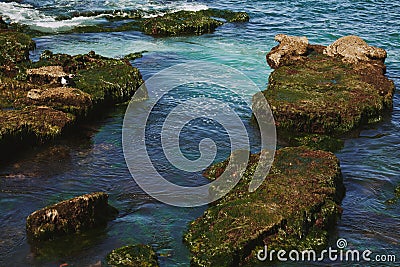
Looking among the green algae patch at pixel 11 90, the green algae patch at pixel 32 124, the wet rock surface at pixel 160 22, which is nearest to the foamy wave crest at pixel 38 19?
A: the wet rock surface at pixel 160 22

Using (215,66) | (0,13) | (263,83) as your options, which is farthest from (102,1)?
(263,83)

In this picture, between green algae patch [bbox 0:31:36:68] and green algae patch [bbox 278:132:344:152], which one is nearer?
green algae patch [bbox 278:132:344:152]

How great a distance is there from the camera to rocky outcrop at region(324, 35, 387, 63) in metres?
17.8

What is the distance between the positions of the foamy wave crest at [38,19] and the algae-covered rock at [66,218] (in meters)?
16.0

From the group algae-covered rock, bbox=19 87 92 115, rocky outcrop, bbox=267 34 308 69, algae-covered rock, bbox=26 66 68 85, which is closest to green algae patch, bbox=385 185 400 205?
algae-covered rock, bbox=19 87 92 115

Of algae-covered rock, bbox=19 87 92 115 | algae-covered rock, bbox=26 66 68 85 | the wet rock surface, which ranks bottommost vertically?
algae-covered rock, bbox=19 87 92 115

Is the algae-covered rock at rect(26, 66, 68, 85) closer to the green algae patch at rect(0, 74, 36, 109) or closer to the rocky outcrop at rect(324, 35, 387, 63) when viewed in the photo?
the green algae patch at rect(0, 74, 36, 109)

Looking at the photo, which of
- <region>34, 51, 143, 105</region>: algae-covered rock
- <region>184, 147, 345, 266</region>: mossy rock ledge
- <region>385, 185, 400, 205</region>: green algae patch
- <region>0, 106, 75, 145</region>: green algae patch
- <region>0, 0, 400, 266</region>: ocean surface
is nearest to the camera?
<region>184, 147, 345, 266</region>: mossy rock ledge

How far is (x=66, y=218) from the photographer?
8969 mm

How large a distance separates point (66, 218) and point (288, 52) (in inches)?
481

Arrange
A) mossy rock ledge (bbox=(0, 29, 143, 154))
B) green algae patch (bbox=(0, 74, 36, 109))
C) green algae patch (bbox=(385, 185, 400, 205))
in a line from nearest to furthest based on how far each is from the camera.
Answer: green algae patch (bbox=(385, 185, 400, 205)), mossy rock ledge (bbox=(0, 29, 143, 154)), green algae patch (bbox=(0, 74, 36, 109))

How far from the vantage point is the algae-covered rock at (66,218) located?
885 cm

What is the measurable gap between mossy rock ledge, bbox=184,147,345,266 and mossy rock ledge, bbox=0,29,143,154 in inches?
194

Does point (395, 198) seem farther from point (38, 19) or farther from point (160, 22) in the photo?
point (38, 19)
